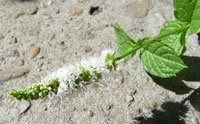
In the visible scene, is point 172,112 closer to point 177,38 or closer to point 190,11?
point 177,38

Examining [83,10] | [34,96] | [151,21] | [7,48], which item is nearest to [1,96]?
[7,48]

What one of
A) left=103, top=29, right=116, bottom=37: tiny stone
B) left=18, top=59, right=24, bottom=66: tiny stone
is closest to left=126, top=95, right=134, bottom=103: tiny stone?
left=103, top=29, right=116, bottom=37: tiny stone

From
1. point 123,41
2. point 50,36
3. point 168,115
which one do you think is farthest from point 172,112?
point 50,36

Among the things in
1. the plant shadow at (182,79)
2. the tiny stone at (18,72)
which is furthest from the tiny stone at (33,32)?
the plant shadow at (182,79)

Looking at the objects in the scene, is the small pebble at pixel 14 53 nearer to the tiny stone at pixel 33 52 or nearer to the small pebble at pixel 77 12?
the tiny stone at pixel 33 52

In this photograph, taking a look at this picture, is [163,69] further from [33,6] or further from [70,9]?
[33,6]

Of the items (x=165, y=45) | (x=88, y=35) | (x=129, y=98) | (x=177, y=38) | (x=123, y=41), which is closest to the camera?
(x=165, y=45)

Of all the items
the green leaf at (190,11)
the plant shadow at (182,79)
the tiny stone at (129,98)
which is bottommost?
the tiny stone at (129,98)
